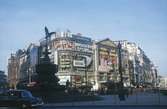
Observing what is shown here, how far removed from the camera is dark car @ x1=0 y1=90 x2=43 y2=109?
22.7 meters

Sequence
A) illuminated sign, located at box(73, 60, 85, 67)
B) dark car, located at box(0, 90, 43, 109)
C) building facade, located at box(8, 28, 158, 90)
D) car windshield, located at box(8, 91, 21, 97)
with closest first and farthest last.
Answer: dark car, located at box(0, 90, 43, 109) → car windshield, located at box(8, 91, 21, 97) → building facade, located at box(8, 28, 158, 90) → illuminated sign, located at box(73, 60, 85, 67)

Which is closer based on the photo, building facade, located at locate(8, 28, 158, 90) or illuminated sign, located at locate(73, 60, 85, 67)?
building facade, located at locate(8, 28, 158, 90)

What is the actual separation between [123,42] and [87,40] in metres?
52.9

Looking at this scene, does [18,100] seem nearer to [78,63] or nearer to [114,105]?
[114,105]

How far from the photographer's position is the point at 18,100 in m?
22.9

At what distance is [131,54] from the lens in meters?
167

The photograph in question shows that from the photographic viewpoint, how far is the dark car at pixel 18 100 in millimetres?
22688

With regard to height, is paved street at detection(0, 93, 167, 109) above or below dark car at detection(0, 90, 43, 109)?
below

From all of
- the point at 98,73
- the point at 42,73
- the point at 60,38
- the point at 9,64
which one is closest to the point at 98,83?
the point at 98,73

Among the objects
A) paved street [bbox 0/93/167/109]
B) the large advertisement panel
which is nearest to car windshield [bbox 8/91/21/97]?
paved street [bbox 0/93/167/109]

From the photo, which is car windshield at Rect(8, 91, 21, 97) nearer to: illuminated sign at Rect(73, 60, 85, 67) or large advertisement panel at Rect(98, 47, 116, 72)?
illuminated sign at Rect(73, 60, 85, 67)

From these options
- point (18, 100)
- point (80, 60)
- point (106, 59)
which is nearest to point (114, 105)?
point (18, 100)

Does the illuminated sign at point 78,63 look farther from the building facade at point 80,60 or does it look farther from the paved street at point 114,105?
the paved street at point 114,105

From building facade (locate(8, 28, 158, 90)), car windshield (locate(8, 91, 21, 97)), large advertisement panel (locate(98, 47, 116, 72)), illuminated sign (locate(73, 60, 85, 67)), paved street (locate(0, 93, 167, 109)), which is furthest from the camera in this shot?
large advertisement panel (locate(98, 47, 116, 72))
